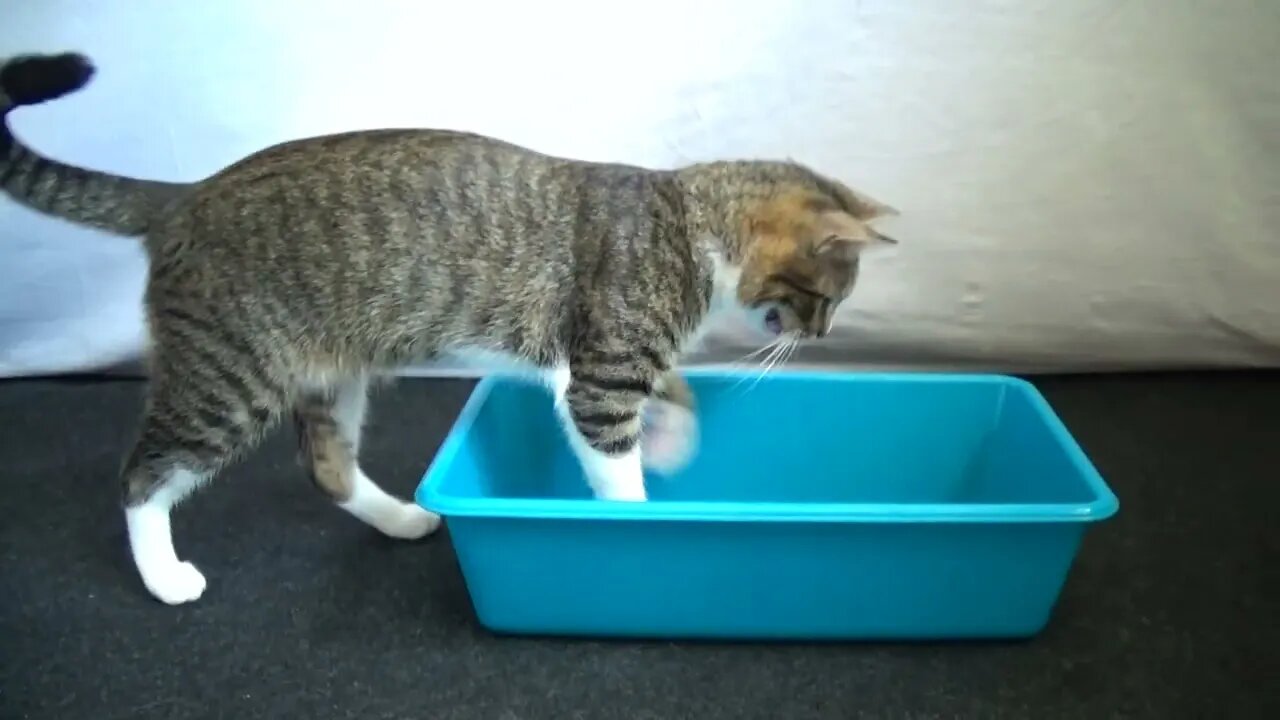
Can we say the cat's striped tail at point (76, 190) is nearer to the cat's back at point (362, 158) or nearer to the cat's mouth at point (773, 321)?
the cat's back at point (362, 158)

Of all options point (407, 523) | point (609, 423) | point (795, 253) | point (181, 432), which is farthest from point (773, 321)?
point (181, 432)

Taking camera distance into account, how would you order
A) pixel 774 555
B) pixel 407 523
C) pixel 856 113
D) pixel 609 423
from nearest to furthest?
1. pixel 774 555
2. pixel 609 423
3. pixel 407 523
4. pixel 856 113

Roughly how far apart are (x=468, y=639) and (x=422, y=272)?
1.31 ft

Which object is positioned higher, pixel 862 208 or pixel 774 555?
pixel 862 208

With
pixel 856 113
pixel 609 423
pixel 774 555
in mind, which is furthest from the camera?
pixel 856 113

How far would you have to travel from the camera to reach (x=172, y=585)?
47.4 inches

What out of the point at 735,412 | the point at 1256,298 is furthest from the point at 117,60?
the point at 1256,298

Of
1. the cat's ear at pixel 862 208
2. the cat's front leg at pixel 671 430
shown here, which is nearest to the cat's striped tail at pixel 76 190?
the cat's front leg at pixel 671 430

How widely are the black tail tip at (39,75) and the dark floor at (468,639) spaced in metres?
0.56

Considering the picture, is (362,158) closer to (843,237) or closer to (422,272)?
(422,272)

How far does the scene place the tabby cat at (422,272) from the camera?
113cm

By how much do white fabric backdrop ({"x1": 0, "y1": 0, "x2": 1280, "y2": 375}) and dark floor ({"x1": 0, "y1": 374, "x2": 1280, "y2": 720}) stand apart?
326 mm

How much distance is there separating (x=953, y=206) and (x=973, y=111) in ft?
0.47

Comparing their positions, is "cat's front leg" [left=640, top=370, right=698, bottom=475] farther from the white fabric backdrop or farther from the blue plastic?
the white fabric backdrop
